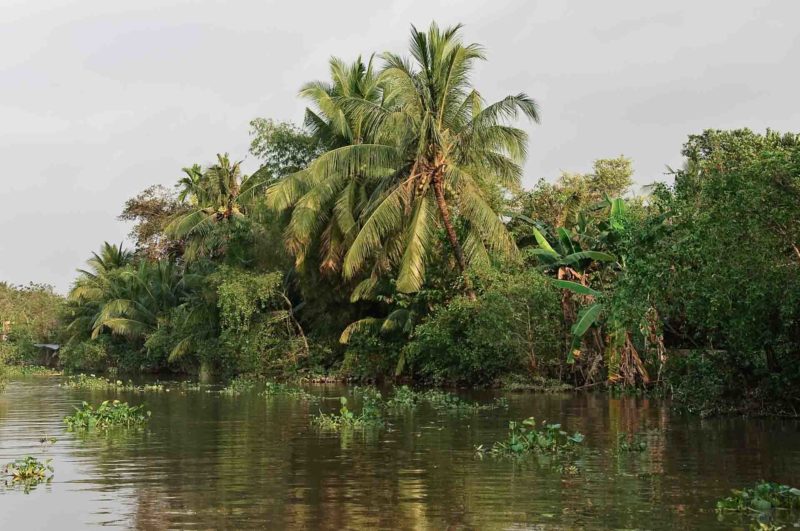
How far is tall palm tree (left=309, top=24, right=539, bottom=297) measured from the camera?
82.6 ft

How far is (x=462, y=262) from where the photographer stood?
26578 mm

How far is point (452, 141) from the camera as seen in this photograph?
25.7m

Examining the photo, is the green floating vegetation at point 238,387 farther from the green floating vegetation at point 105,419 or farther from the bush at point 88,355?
the bush at point 88,355

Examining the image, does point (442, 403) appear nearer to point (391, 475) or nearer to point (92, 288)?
point (391, 475)

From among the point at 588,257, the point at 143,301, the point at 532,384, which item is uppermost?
the point at 143,301

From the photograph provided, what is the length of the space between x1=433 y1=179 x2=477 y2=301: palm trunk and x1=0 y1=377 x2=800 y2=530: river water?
8893mm

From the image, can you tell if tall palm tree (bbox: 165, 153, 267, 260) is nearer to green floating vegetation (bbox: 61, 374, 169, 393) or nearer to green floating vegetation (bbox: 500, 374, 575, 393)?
green floating vegetation (bbox: 61, 374, 169, 393)

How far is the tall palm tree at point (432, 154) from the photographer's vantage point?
2517 cm

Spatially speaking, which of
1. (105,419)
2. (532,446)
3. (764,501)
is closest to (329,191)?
(105,419)

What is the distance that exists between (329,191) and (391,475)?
20.8 meters

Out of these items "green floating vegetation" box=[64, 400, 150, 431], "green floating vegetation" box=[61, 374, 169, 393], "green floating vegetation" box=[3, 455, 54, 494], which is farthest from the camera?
"green floating vegetation" box=[61, 374, 169, 393]

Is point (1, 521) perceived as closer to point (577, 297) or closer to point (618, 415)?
point (618, 415)

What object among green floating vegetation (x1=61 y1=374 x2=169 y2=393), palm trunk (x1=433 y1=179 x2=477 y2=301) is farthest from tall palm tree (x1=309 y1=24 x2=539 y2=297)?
green floating vegetation (x1=61 y1=374 x2=169 y2=393)

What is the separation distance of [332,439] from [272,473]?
11.5ft
